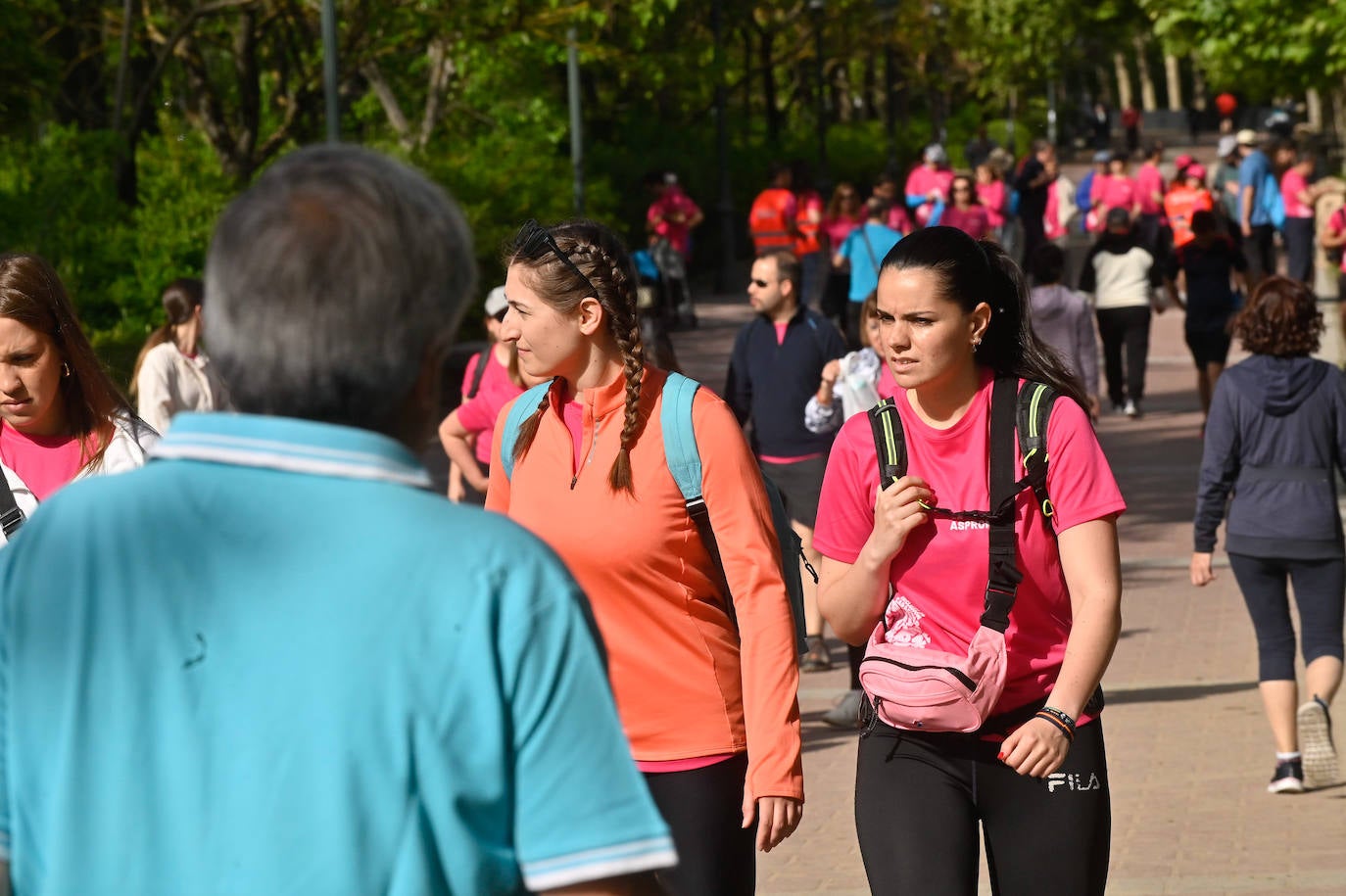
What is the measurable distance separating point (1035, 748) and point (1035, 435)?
1.92 ft

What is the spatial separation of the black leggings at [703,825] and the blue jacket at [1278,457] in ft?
12.4

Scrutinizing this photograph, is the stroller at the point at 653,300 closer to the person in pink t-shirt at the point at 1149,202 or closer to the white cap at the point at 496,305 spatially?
the white cap at the point at 496,305

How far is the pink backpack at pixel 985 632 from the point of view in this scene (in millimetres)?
3568

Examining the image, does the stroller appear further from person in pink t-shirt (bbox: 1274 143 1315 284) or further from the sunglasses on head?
person in pink t-shirt (bbox: 1274 143 1315 284)

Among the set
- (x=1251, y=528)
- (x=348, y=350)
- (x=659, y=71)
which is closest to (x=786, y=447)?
(x=1251, y=528)

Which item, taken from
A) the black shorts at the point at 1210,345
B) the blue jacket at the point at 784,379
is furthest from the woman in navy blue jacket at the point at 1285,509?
the black shorts at the point at 1210,345

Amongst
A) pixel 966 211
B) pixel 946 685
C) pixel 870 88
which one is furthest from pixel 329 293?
pixel 870 88

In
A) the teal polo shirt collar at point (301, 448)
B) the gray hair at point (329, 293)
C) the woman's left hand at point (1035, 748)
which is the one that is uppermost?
the gray hair at point (329, 293)

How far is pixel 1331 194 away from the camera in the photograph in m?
16.8

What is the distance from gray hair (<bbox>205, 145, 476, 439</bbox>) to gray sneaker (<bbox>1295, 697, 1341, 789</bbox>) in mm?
6005

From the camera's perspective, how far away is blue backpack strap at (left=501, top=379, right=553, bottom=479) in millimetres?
3963

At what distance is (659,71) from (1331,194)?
8176 millimetres

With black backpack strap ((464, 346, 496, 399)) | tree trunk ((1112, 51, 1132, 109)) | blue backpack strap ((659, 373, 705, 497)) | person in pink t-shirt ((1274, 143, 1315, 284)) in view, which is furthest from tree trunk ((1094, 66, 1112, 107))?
blue backpack strap ((659, 373, 705, 497))

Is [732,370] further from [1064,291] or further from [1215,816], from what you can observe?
[1064,291]
